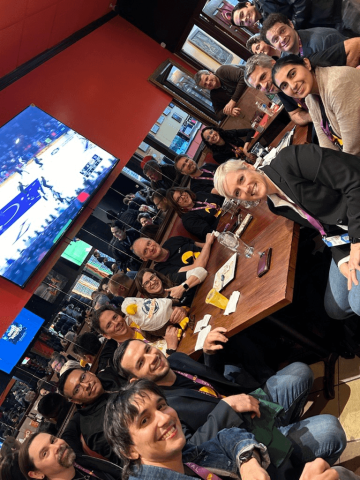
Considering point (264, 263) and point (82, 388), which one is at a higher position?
point (264, 263)

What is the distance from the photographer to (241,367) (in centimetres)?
258

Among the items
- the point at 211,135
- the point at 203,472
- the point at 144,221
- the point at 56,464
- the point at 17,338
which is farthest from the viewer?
the point at 144,221

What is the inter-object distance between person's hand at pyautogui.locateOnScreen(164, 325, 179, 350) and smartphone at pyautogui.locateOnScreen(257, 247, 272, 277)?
1032 millimetres

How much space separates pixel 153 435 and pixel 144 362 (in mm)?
725

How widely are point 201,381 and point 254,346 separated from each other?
2.42 feet

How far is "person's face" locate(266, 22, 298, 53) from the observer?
313 centimetres

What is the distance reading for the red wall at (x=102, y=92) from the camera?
4828 mm

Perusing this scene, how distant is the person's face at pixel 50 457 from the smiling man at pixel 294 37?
3336mm

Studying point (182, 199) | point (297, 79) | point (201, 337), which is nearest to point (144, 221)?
point (182, 199)

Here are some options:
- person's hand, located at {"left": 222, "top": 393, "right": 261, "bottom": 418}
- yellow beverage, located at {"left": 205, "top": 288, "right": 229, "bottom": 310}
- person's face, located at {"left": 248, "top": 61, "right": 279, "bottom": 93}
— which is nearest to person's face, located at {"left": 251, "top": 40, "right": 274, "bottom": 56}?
person's face, located at {"left": 248, "top": 61, "right": 279, "bottom": 93}

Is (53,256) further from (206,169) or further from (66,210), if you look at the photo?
(206,169)

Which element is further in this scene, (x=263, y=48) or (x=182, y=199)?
(x=182, y=199)

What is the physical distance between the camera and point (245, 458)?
54.7 inches

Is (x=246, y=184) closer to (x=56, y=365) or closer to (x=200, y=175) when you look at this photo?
(x=200, y=175)
